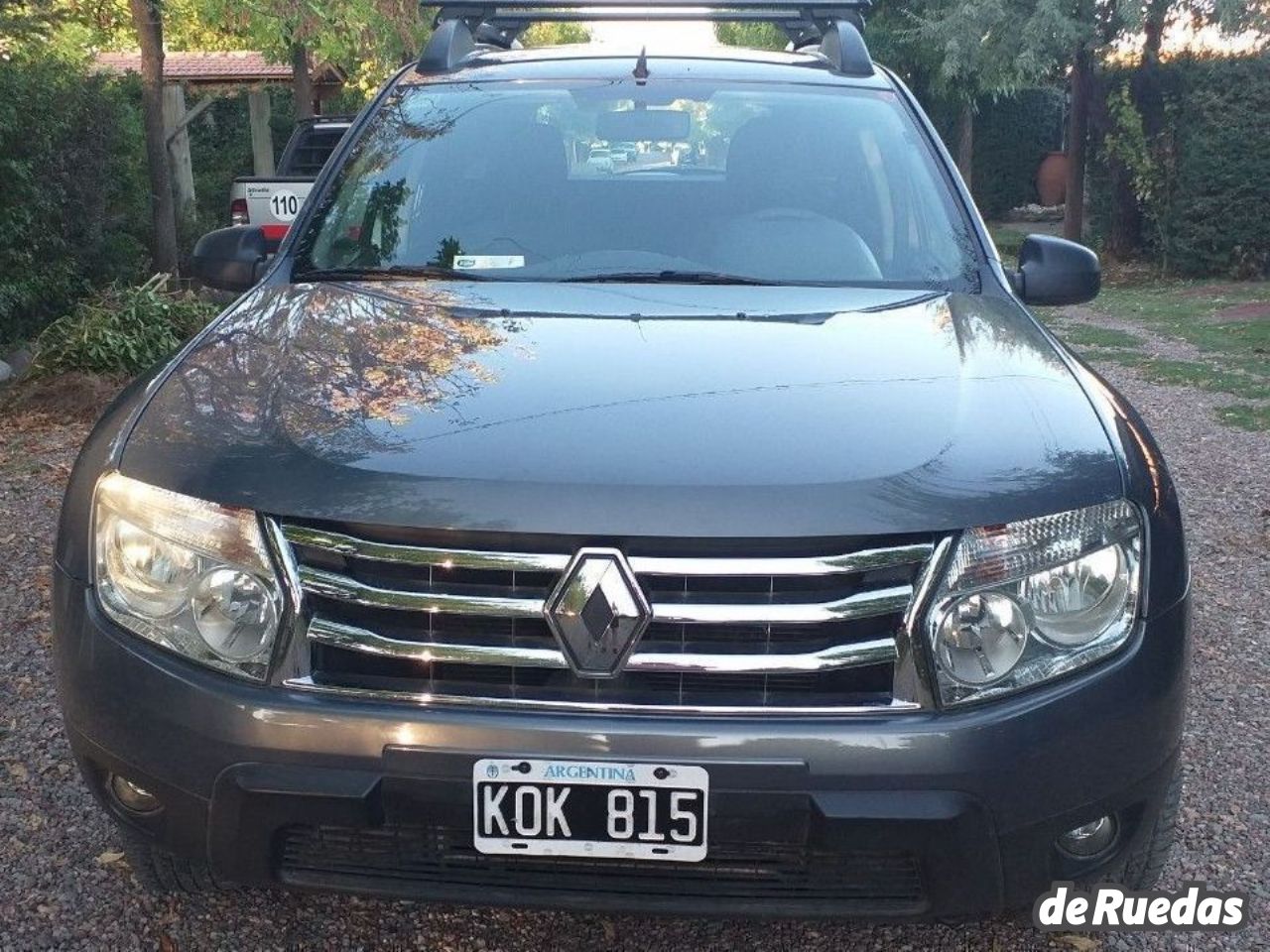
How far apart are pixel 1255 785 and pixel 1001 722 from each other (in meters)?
1.61

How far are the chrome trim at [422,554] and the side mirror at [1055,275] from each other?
5.86ft

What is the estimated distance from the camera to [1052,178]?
84.6 ft

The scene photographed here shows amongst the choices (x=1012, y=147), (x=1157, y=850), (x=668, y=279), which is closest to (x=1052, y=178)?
(x=1012, y=147)

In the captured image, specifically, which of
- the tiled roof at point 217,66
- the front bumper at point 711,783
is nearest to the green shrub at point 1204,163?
Answer: the tiled roof at point 217,66

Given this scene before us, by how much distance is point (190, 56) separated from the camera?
26.3 m

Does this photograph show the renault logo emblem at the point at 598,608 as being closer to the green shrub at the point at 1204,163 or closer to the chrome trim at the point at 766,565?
the chrome trim at the point at 766,565

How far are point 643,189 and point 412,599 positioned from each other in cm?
164

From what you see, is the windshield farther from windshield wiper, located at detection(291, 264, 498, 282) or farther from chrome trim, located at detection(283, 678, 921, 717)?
chrome trim, located at detection(283, 678, 921, 717)

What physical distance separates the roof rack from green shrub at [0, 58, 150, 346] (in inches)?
205

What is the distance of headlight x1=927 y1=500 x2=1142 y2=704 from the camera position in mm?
2027

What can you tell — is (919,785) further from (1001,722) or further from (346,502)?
(346,502)

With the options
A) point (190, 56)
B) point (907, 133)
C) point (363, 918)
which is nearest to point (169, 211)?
point (907, 133)

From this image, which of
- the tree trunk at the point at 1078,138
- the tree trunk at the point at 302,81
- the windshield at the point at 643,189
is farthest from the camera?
the tree trunk at the point at 1078,138

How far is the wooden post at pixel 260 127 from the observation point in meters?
17.7
